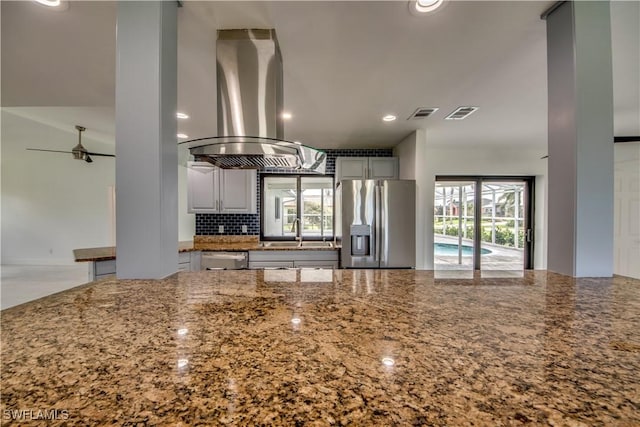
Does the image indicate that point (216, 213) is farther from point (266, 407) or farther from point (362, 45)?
point (266, 407)

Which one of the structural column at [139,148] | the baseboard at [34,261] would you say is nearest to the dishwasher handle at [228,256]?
the structural column at [139,148]

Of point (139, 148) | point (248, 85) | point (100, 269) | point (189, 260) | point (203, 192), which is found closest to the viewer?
point (139, 148)

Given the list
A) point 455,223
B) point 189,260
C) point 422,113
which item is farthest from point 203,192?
point 455,223

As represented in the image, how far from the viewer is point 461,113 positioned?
2.66 meters

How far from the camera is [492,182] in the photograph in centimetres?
448

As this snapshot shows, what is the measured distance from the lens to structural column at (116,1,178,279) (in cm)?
102

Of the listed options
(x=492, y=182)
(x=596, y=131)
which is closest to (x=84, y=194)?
(x=596, y=131)

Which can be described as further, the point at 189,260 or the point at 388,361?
the point at 189,260

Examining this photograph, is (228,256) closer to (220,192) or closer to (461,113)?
(220,192)

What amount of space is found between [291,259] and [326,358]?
291 centimetres

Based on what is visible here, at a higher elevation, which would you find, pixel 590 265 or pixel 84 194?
pixel 84 194

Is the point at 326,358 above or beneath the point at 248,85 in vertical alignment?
beneath

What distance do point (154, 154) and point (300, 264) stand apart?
2.54m

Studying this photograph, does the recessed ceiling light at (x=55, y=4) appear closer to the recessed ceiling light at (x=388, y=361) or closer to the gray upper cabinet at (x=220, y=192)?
the recessed ceiling light at (x=388, y=361)
